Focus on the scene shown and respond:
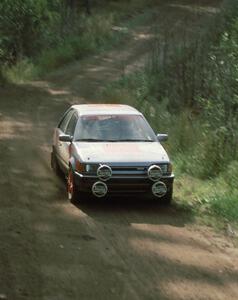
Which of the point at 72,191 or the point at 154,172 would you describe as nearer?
the point at 154,172

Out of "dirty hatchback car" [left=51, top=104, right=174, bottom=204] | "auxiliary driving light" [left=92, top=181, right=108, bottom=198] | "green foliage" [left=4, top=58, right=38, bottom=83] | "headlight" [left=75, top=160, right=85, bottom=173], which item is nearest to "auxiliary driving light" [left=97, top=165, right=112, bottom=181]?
"dirty hatchback car" [left=51, top=104, right=174, bottom=204]

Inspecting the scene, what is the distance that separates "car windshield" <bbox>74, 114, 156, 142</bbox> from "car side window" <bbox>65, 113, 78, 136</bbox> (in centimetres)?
21

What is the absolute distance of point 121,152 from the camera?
10.9m

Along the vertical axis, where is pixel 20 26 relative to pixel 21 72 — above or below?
above

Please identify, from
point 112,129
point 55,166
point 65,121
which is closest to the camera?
point 112,129

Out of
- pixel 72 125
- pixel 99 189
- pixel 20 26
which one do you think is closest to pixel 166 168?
pixel 99 189

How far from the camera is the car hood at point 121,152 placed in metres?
10.6

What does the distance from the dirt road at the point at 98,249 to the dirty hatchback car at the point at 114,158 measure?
1.26ft

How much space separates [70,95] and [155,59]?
404 cm

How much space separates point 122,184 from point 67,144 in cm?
192

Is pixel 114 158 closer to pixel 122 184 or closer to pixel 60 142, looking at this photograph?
pixel 122 184

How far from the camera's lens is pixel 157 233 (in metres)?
9.34

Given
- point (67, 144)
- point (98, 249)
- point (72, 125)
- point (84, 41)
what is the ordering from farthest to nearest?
point (84, 41) → point (72, 125) → point (67, 144) → point (98, 249)

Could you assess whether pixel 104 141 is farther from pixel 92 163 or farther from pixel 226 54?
pixel 226 54
